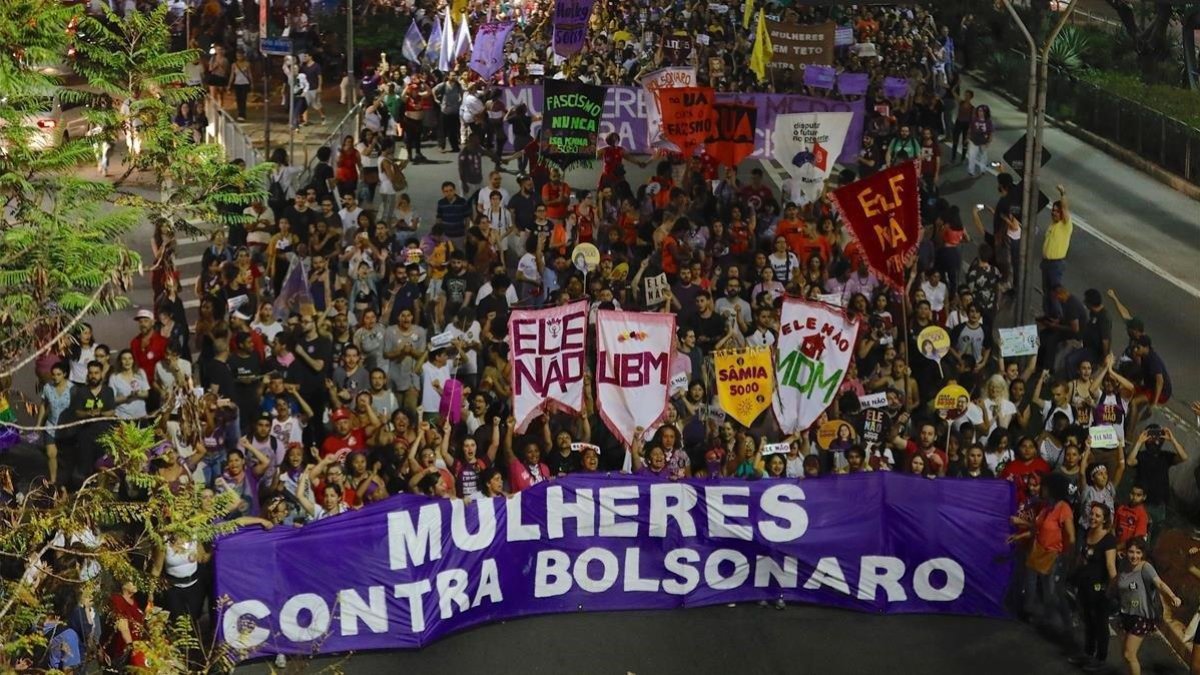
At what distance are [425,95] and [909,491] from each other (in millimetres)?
17325

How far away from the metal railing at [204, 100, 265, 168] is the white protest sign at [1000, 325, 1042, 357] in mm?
14052

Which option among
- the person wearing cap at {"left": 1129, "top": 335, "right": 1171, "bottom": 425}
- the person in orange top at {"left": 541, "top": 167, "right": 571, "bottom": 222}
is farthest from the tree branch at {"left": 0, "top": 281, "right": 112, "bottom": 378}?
the person in orange top at {"left": 541, "top": 167, "right": 571, "bottom": 222}

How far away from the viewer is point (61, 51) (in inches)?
391

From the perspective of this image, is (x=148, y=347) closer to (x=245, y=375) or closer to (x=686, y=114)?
(x=245, y=375)

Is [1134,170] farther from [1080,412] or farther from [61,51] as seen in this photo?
[61,51]

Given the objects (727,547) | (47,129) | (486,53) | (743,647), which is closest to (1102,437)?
(727,547)

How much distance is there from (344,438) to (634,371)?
2.52m

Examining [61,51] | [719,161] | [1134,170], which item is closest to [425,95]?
[719,161]

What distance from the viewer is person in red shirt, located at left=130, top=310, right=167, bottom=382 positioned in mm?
18422

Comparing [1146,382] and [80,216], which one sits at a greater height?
[80,216]

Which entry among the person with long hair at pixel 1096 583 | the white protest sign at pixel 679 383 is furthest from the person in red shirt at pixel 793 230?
the person with long hair at pixel 1096 583

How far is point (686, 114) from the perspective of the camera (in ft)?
77.7

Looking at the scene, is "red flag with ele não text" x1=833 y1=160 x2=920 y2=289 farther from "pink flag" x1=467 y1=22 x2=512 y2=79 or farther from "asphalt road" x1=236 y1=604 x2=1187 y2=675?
"pink flag" x1=467 y1=22 x2=512 y2=79

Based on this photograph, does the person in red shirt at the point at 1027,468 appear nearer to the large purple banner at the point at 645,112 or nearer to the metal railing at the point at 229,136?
the large purple banner at the point at 645,112
